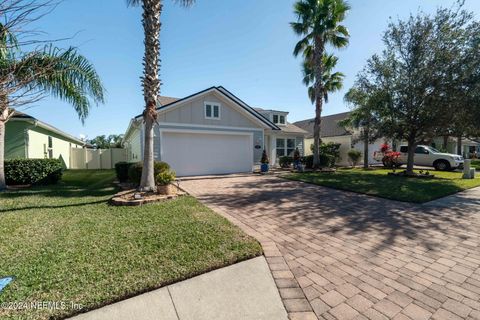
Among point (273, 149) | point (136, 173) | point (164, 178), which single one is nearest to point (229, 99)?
point (273, 149)

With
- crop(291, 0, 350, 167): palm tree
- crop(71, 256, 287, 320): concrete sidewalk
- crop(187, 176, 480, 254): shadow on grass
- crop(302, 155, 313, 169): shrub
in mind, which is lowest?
crop(71, 256, 287, 320): concrete sidewalk

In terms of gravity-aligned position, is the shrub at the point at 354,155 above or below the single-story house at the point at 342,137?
below

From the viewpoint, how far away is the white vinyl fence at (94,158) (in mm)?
22656

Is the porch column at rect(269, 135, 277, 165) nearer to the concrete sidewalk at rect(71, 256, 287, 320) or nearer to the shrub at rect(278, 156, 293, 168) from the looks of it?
the shrub at rect(278, 156, 293, 168)

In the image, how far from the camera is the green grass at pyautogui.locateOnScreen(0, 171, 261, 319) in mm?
2582

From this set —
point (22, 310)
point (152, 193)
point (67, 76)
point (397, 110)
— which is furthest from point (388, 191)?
point (67, 76)

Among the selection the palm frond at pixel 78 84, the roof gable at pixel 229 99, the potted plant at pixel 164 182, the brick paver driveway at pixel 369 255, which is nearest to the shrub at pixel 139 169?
the potted plant at pixel 164 182

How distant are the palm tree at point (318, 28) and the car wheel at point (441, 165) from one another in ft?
33.2

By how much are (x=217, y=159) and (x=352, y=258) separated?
1074 centimetres

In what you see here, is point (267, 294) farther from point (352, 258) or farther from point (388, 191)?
point (388, 191)

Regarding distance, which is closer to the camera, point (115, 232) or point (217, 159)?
point (115, 232)

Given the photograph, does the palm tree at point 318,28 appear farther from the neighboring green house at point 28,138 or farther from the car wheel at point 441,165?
the neighboring green house at point 28,138

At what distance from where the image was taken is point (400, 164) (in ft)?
65.6

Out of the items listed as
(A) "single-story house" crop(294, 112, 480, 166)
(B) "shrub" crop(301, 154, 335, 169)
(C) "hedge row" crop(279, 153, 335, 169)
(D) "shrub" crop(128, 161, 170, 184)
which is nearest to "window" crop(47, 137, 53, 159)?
(D) "shrub" crop(128, 161, 170, 184)
